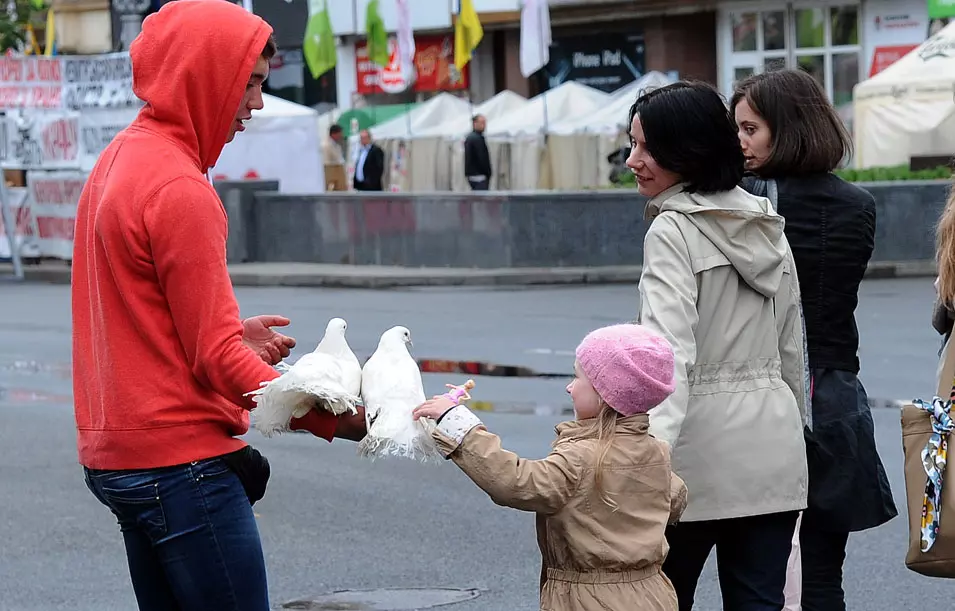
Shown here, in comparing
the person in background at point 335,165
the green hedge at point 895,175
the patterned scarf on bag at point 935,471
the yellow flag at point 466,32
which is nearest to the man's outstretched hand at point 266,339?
the patterned scarf on bag at point 935,471

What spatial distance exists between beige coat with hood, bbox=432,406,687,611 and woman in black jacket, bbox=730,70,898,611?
0.88 m

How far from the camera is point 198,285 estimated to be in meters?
2.92

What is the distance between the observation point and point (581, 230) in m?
19.4

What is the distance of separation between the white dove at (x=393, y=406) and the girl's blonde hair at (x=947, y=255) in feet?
5.37

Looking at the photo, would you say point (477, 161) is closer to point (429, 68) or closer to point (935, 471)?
point (429, 68)

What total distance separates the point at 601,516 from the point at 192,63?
4.11ft

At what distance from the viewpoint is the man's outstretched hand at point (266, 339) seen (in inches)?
131

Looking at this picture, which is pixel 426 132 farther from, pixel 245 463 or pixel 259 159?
pixel 245 463

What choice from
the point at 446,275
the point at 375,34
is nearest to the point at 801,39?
the point at 375,34

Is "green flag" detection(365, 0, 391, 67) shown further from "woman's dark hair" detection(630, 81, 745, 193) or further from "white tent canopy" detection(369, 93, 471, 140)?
"woman's dark hair" detection(630, 81, 745, 193)

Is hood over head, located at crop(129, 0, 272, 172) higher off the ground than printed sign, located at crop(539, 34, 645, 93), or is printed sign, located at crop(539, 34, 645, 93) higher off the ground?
printed sign, located at crop(539, 34, 645, 93)

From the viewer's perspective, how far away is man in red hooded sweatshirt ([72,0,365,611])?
115 inches

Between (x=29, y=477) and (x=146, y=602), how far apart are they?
5.01 metres

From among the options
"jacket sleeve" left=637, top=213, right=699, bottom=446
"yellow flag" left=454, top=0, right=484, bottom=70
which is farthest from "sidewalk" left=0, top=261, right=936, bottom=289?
"jacket sleeve" left=637, top=213, right=699, bottom=446
